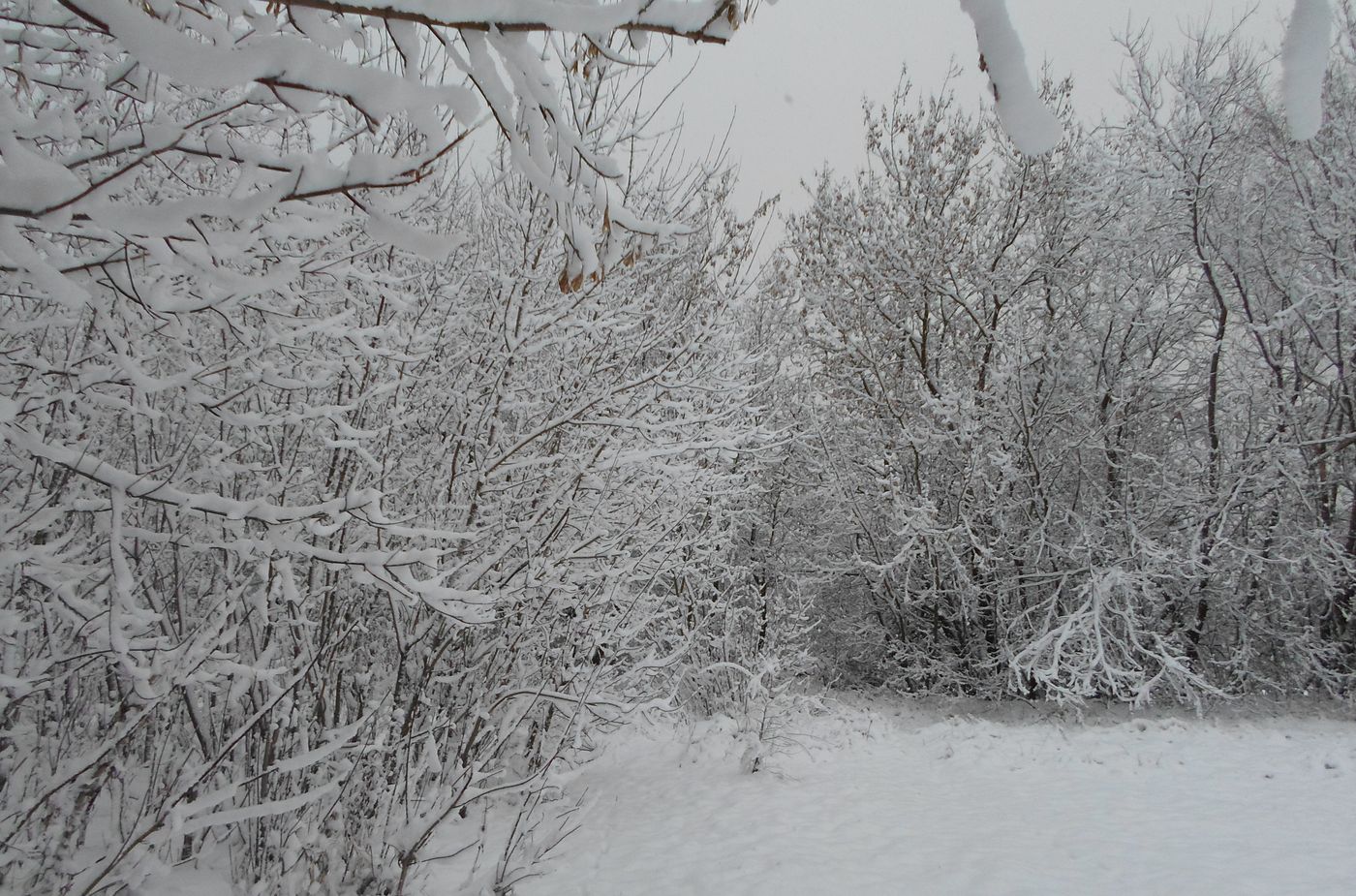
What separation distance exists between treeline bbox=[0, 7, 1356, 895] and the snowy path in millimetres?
648

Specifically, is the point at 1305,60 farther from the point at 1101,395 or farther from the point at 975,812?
the point at 1101,395

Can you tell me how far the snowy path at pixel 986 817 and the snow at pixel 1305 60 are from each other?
403 cm

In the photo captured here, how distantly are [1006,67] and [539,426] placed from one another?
3510 mm

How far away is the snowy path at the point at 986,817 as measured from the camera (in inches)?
155

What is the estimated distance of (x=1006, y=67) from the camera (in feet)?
2.66

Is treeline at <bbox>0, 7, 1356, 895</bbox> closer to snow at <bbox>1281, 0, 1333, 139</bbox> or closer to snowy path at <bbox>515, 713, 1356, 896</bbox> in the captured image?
snowy path at <bbox>515, 713, 1356, 896</bbox>

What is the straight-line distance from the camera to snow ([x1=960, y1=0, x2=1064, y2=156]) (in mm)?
801

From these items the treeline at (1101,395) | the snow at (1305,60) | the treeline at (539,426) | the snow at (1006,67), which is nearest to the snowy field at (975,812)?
the treeline at (539,426)

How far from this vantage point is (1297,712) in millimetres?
8164

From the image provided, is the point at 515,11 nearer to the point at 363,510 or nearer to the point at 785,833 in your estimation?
the point at 363,510

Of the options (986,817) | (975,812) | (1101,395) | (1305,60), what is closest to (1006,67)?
(1305,60)

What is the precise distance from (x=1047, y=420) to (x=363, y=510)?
382 inches

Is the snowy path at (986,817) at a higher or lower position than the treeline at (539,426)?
lower

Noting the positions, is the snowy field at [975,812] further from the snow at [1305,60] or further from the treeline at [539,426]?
the snow at [1305,60]
